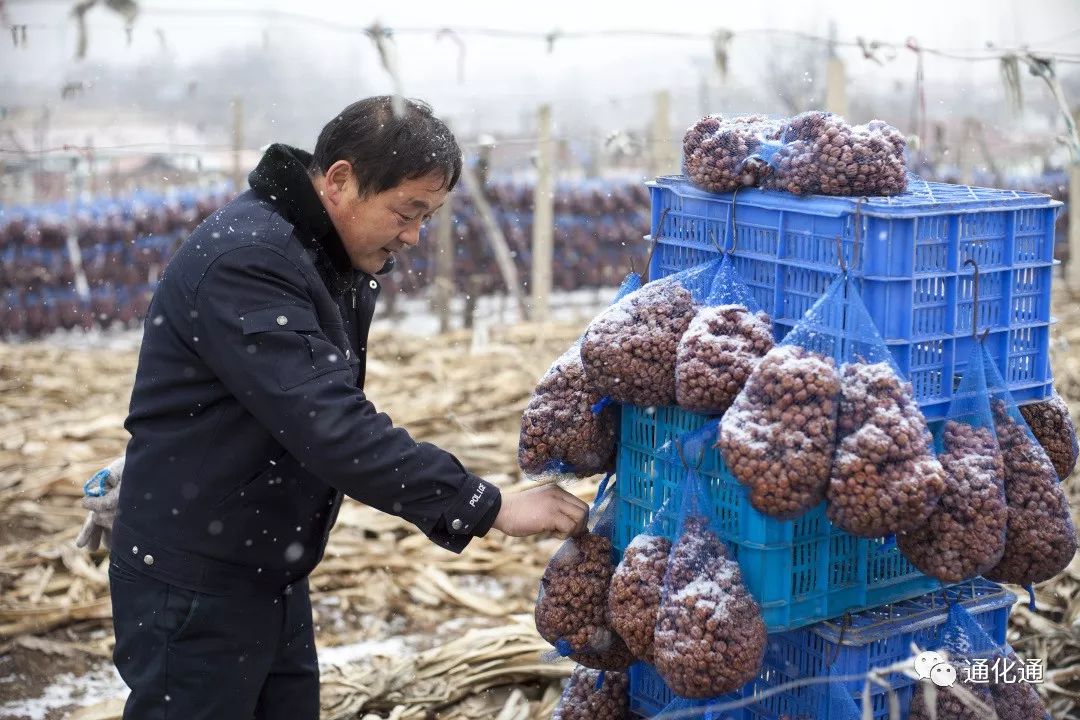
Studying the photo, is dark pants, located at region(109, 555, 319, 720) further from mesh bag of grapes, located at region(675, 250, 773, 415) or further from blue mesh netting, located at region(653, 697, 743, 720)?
mesh bag of grapes, located at region(675, 250, 773, 415)

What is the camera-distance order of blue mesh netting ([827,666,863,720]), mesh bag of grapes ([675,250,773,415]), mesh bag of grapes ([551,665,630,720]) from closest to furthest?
mesh bag of grapes ([675,250,773,415]) < blue mesh netting ([827,666,863,720]) < mesh bag of grapes ([551,665,630,720])

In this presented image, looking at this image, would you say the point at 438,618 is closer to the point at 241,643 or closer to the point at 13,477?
the point at 241,643

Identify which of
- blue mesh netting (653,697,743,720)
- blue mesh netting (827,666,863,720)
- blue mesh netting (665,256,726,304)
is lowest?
blue mesh netting (653,697,743,720)

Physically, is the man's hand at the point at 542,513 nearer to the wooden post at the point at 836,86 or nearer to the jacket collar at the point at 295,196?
the jacket collar at the point at 295,196

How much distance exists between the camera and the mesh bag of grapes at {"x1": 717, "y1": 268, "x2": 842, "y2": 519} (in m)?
2.66

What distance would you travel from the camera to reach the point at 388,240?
3232 millimetres

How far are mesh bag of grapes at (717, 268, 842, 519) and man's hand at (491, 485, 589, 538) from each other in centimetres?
69

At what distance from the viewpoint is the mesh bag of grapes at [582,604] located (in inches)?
129

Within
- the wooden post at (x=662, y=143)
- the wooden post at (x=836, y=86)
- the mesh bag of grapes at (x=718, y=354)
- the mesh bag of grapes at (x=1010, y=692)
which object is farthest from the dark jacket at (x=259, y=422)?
the wooden post at (x=662, y=143)

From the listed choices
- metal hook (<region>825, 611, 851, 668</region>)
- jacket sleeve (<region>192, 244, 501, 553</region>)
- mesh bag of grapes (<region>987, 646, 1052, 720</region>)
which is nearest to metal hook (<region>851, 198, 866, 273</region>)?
metal hook (<region>825, 611, 851, 668</region>)

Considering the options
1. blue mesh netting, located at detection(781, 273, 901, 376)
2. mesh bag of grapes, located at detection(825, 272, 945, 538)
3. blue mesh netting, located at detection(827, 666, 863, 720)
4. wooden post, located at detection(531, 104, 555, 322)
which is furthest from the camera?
wooden post, located at detection(531, 104, 555, 322)

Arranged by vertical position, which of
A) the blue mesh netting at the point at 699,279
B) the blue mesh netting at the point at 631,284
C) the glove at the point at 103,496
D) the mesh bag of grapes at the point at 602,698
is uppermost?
the blue mesh netting at the point at 699,279

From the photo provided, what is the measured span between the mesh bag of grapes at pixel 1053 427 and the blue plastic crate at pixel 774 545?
516 millimetres

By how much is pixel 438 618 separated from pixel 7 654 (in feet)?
6.55
